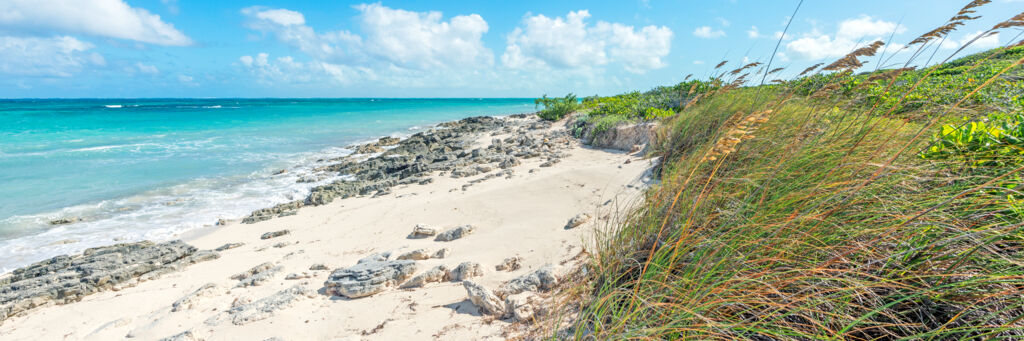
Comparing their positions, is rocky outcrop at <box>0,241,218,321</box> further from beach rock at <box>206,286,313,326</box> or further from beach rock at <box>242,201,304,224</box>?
beach rock at <box>206,286,313,326</box>

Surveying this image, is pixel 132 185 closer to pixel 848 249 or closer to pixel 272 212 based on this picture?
pixel 272 212

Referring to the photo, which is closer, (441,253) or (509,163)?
(441,253)

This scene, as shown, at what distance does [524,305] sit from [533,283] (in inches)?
15.6

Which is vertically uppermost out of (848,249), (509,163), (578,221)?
(848,249)

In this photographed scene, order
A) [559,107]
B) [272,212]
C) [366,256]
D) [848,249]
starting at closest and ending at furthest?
[848,249] < [366,256] < [272,212] < [559,107]

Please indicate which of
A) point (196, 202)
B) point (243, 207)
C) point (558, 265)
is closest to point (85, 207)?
point (196, 202)

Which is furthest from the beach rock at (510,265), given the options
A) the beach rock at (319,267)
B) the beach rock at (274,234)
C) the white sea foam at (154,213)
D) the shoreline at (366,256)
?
the white sea foam at (154,213)

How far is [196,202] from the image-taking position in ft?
31.6

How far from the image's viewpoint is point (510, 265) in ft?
12.8

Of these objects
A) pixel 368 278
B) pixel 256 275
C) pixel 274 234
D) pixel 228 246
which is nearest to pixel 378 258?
pixel 368 278

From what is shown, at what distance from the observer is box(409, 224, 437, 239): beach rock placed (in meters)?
5.47

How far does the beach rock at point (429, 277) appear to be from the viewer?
12.3ft

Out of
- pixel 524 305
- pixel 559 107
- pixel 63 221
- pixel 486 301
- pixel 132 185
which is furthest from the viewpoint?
pixel 559 107

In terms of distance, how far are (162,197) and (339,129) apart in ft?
57.3
